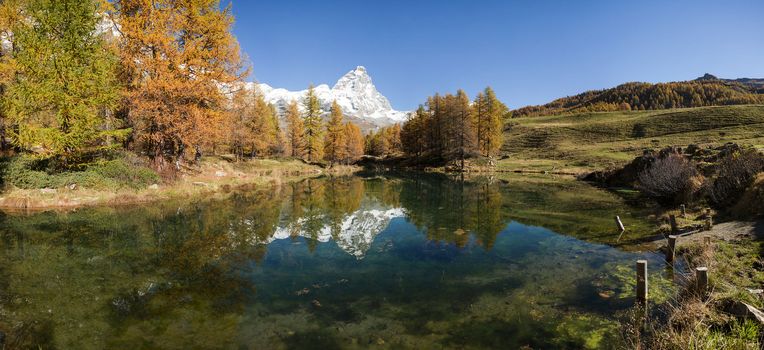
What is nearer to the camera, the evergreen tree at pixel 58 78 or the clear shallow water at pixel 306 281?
the clear shallow water at pixel 306 281

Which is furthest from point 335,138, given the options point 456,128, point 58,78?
point 58,78

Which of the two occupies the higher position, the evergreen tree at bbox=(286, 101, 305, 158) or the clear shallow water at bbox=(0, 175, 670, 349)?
the evergreen tree at bbox=(286, 101, 305, 158)

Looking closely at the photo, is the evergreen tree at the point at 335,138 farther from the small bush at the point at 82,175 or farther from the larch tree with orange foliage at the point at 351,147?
the small bush at the point at 82,175

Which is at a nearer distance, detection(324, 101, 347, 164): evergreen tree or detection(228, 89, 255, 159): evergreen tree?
detection(228, 89, 255, 159): evergreen tree

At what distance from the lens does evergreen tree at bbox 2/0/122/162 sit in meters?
20.2

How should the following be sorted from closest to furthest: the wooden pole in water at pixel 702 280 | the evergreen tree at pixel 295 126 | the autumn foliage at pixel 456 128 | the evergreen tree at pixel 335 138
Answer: the wooden pole in water at pixel 702 280
the autumn foliage at pixel 456 128
the evergreen tree at pixel 295 126
the evergreen tree at pixel 335 138

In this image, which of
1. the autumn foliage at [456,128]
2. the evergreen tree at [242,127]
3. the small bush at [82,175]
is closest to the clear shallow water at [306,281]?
the small bush at [82,175]

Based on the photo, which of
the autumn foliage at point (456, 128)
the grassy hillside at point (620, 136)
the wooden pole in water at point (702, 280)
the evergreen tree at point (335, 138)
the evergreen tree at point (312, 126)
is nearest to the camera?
the wooden pole in water at point (702, 280)

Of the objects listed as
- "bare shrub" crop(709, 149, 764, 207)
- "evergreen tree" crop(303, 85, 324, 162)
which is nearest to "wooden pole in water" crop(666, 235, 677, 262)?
"bare shrub" crop(709, 149, 764, 207)

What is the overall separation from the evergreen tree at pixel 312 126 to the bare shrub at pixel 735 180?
209ft

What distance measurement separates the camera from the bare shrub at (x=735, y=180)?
61.1ft

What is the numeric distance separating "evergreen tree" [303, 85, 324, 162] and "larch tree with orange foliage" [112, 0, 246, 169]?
4360cm

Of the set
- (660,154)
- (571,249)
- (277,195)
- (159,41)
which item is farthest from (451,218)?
(660,154)

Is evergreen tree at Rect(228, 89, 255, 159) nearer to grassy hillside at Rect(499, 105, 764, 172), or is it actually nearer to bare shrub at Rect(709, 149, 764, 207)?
bare shrub at Rect(709, 149, 764, 207)
